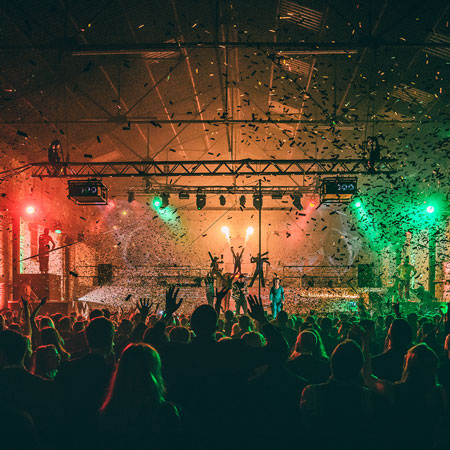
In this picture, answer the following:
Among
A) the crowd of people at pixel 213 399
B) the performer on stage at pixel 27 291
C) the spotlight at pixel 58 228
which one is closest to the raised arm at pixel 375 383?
the crowd of people at pixel 213 399

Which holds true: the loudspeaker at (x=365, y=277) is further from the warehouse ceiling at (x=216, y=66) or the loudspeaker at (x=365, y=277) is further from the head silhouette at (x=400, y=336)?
the head silhouette at (x=400, y=336)

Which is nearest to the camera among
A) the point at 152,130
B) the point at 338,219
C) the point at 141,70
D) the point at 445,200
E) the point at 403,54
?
the point at 403,54

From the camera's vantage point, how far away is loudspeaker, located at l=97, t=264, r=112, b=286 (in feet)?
67.1

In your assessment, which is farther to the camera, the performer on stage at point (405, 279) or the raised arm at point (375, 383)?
the performer on stage at point (405, 279)

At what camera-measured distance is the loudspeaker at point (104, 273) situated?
20.4m

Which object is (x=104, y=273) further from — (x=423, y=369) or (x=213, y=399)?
(x=423, y=369)

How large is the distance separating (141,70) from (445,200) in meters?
10.00

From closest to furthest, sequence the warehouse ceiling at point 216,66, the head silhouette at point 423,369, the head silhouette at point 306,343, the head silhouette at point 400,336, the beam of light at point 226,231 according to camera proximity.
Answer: the head silhouette at point 423,369, the head silhouette at point 400,336, the head silhouette at point 306,343, the warehouse ceiling at point 216,66, the beam of light at point 226,231

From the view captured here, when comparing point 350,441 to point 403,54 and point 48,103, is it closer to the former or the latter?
point 403,54

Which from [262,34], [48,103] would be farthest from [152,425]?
[48,103]

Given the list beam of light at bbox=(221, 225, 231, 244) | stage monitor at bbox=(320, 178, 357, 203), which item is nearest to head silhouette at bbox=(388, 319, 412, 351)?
stage monitor at bbox=(320, 178, 357, 203)

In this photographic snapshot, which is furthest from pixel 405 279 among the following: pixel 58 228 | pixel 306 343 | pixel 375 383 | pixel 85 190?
pixel 375 383

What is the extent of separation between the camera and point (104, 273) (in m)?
20.6

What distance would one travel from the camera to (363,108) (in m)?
14.0
